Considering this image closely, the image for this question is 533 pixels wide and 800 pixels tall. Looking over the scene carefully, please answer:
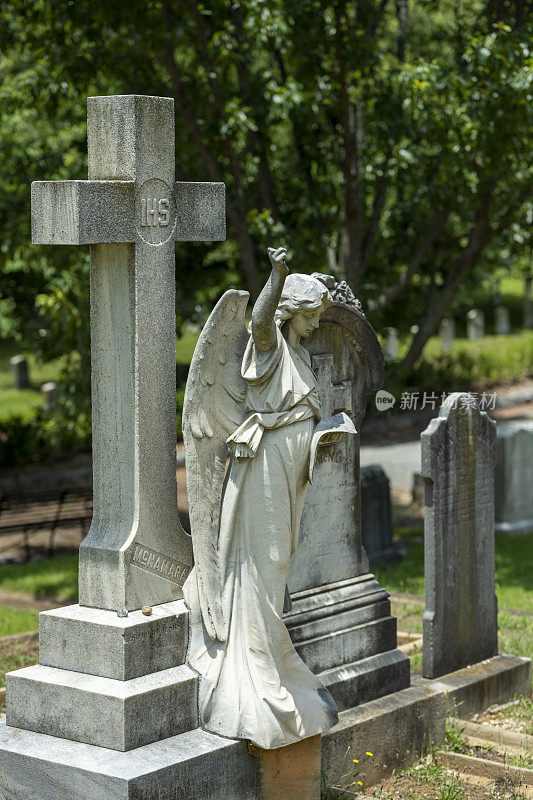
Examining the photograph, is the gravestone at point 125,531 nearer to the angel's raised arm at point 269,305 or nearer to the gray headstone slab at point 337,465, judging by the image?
the angel's raised arm at point 269,305

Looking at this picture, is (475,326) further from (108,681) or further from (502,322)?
(108,681)

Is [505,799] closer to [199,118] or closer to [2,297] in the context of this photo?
[199,118]

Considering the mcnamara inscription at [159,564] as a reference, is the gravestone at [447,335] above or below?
above

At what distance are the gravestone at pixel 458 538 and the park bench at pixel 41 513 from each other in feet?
18.3

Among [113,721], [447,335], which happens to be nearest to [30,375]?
[447,335]

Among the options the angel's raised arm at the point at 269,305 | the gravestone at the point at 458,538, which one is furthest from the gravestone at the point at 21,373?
the angel's raised arm at the point at 269,305

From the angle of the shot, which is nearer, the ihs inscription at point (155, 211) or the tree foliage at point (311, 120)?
the ihs inscription at point (155, 211)

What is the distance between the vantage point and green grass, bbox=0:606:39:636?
32.7 ft

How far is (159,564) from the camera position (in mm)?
5949

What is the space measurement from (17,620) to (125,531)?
4823 millimetres

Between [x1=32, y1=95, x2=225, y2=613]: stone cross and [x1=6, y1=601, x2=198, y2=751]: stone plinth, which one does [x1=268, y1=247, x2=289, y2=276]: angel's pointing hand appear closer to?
[x1=32, y1=95, x2=225, y2=613]: stone cross

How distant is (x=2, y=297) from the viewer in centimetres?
2419

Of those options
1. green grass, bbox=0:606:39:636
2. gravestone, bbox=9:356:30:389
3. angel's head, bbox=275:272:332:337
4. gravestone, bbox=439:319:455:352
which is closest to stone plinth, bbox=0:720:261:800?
angel's head, bbox=275:272:332:337

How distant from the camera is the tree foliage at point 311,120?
1189 centimetres
